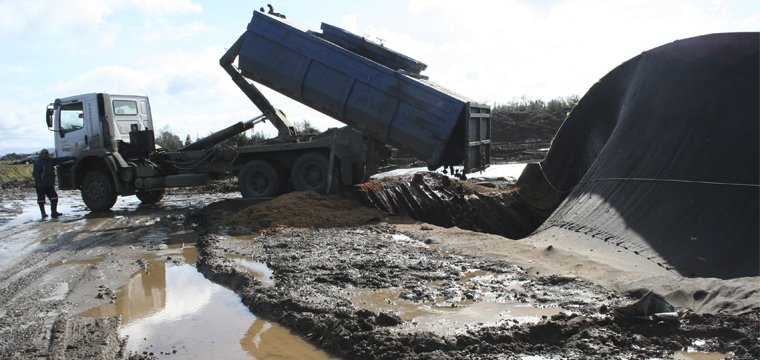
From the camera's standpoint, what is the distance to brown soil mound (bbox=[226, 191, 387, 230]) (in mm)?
8453

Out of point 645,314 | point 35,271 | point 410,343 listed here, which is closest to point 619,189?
point 645,314

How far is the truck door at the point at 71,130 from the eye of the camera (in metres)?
11.7

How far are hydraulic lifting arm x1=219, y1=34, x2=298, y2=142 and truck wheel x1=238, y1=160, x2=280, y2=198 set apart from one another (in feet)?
2.86

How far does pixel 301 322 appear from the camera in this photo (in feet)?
12.4

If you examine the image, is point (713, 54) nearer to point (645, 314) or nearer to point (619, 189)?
point (619, 189)

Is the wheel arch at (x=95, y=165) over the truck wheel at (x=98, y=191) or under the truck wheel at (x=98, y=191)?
over

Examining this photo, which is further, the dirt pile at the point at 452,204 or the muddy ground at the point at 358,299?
the dirt pile at the point at 452,204

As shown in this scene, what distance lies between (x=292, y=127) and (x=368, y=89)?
312 cm

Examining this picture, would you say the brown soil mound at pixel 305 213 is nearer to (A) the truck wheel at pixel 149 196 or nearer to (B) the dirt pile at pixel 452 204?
(B) the dirt pile at pixel 452 204

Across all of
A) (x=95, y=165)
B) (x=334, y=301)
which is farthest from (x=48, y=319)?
(x=95, y=165)

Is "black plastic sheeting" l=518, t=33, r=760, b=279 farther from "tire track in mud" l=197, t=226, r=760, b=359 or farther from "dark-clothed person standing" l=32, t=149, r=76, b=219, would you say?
"dark-clothed person standing" l=32, t=149, r=76, b=219

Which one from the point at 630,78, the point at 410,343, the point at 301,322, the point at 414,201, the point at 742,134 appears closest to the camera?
the point at 410,343

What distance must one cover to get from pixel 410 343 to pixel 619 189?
14.7 feet

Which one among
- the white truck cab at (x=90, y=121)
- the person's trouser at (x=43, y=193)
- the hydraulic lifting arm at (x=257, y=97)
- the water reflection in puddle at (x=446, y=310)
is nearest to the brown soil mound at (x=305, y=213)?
the hydraulic lifting arm at (x=257, y=97)
